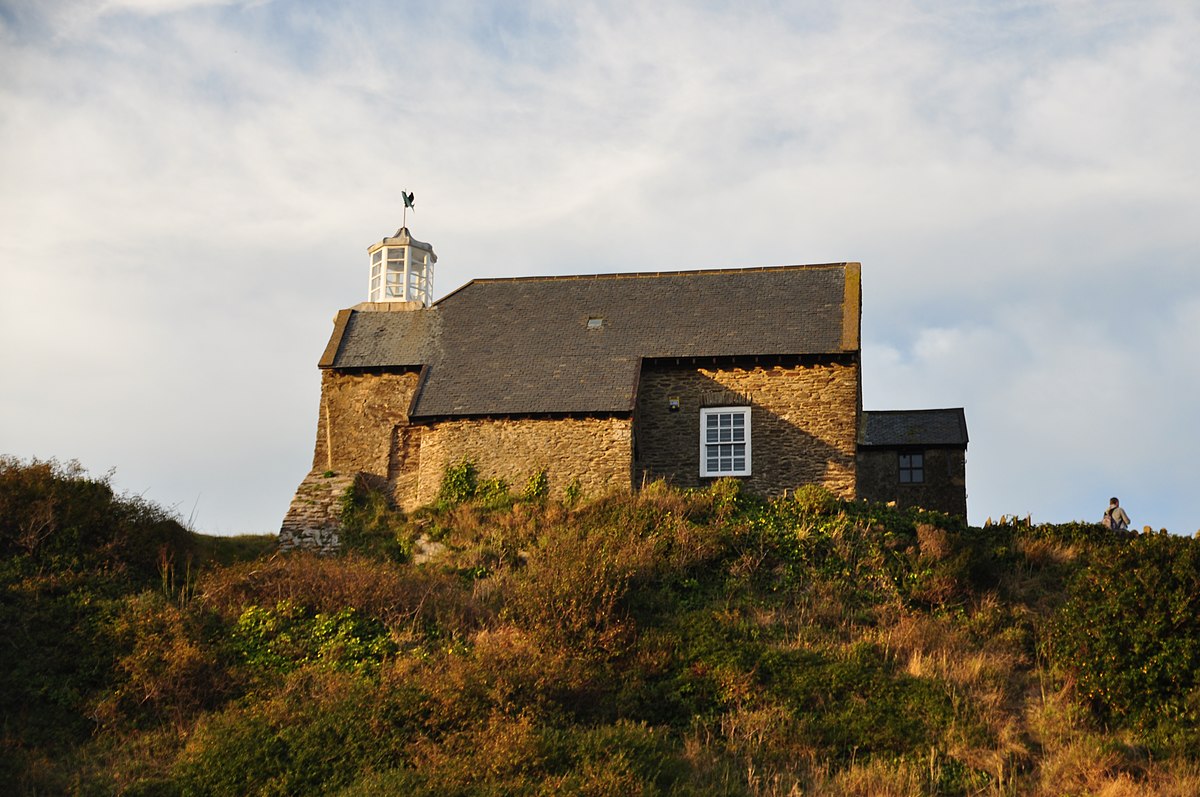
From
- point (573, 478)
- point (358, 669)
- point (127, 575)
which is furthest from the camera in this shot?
point (573, 478)

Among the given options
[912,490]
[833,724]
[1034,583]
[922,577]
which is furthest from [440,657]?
[912,490]

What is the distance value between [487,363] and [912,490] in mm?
10808

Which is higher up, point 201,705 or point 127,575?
point 127,575

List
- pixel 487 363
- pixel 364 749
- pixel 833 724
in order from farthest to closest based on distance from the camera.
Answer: pixel 487 363, pixel 833 724, pixel 364 749

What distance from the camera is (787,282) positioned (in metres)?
32.1

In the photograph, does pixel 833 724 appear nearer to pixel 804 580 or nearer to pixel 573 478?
pixel 804 580

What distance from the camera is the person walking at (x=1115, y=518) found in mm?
25672

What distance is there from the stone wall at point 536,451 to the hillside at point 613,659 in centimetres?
286

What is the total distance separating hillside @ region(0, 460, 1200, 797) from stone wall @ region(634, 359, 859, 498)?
305 cm

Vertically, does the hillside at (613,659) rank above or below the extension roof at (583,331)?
below

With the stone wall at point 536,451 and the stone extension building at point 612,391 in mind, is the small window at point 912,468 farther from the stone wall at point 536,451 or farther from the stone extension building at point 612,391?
the stone wall at point 536,451

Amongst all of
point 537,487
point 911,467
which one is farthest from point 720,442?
point 911,467

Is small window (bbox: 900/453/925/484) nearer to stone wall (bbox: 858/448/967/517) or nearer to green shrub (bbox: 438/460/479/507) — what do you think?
stone wall (bbox: 858/448/967/517)

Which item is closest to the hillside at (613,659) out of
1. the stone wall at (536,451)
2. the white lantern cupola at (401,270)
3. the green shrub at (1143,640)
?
the green shrub at (1143,640)
